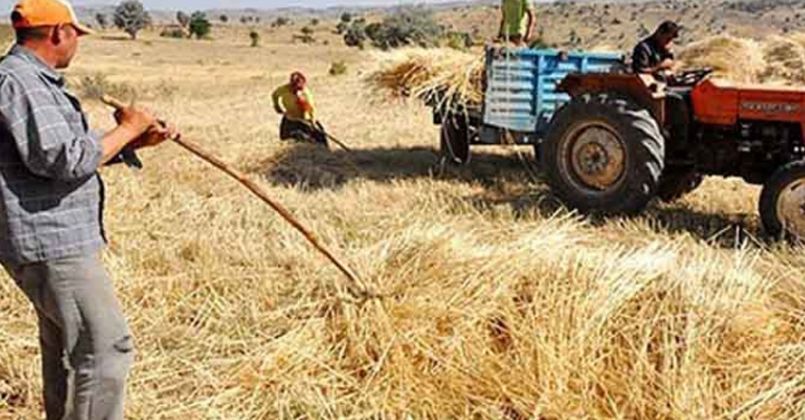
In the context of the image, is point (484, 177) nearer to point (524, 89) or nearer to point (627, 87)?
point (524, 89)

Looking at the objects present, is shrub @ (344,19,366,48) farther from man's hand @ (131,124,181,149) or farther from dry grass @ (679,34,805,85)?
man's hand @ (131,124,181,149)

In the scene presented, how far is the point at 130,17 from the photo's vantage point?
71562mm

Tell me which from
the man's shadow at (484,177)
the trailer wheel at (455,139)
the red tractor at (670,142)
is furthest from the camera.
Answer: the trailer wheel at (455,139)

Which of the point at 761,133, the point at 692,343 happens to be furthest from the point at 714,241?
the point at 692,343

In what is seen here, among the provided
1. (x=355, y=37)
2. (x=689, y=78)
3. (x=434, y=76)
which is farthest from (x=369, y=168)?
(x=355, y=37)

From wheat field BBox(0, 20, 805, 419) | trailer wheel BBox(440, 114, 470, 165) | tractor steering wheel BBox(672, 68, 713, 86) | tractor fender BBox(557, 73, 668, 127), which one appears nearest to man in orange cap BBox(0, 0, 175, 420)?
wheat field BBox(0, 20, 805, 419)

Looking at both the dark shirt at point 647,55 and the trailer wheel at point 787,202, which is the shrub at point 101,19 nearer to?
the dark shirt at point 647,55

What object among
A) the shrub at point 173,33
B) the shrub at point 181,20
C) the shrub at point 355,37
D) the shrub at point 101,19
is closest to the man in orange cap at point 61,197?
the shrub at point 355,37

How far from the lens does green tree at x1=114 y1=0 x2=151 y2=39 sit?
70.6 m

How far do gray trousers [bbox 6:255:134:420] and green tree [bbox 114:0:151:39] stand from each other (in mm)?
68209

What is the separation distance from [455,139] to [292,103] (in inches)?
85.0

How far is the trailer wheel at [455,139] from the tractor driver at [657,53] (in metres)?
2.09

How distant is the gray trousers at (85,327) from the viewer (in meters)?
3.56

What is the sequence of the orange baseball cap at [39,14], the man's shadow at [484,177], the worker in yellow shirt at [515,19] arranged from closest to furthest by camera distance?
1. the orange baseball cap at [39,14]
2. the man's shadow at [484,177]
3. the worker in yellow shirt at [515,19]
